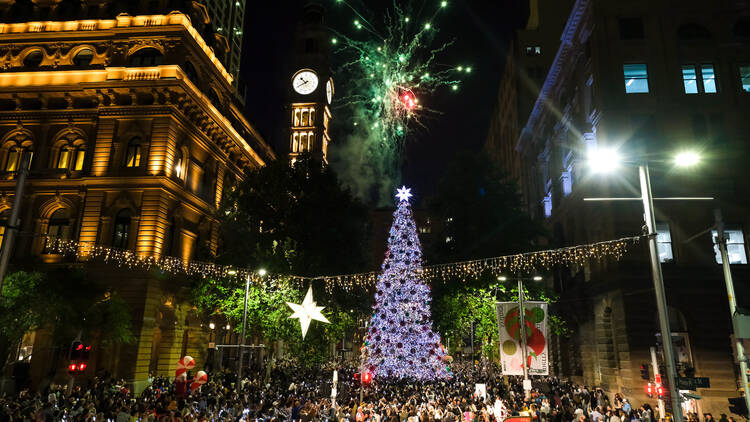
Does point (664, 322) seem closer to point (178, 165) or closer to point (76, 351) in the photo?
point (76, 351)

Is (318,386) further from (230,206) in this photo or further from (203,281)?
(230,206)

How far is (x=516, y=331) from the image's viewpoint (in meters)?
21.4

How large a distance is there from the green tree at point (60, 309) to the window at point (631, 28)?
33094 mm

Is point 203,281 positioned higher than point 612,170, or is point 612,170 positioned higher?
point 612,170

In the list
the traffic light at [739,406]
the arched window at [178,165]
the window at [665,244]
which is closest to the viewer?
the traffic light at [739,406]

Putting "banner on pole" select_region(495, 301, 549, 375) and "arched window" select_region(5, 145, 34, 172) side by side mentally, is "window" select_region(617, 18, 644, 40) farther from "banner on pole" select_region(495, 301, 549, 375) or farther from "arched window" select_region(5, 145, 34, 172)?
"arched window" select_region(5, 145, 34, 172)

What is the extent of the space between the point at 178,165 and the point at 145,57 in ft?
27.5

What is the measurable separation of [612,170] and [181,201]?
2882cm

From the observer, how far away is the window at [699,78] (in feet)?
95.2

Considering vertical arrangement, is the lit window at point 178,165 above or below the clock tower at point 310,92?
below

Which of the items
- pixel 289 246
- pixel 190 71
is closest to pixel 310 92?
pixel 190 71

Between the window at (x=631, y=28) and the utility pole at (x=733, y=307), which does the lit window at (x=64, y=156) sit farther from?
the utility pole at (x=733, y=307)

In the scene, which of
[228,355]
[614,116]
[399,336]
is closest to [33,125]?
[228,355]

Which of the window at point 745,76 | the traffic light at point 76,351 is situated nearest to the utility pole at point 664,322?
the traffic light at point 76,351
